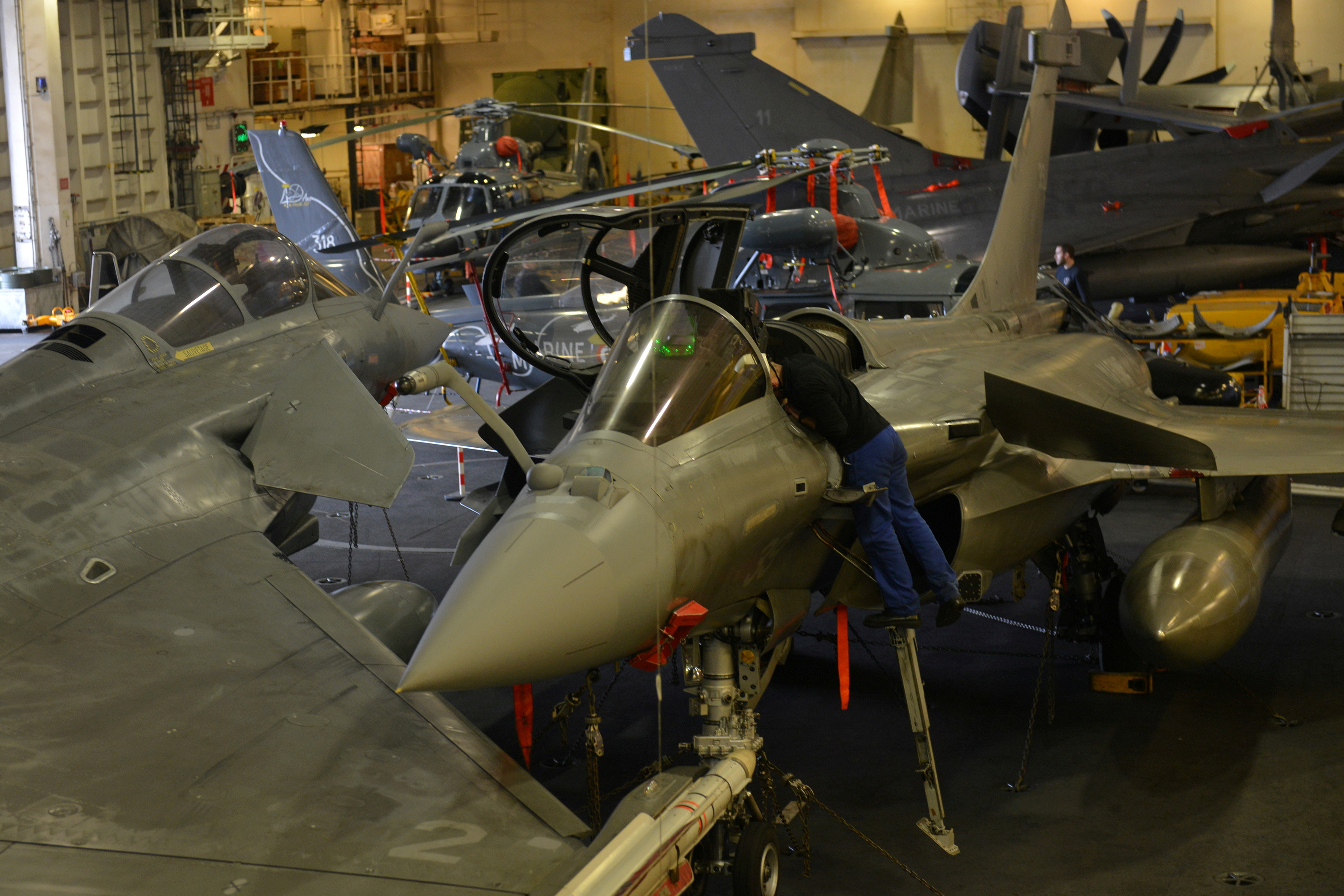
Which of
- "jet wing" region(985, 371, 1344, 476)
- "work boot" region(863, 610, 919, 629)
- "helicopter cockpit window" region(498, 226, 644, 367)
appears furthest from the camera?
"helicopter cockpit window" region(498, 226, 644, 367)

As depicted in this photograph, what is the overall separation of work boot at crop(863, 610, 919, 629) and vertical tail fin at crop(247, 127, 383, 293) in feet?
33.7

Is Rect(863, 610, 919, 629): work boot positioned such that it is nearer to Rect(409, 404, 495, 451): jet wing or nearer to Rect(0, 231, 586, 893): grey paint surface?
Rect(0, 231, 586, 893): grey paint surface

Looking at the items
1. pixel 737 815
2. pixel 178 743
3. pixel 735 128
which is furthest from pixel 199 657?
pixel 735 128

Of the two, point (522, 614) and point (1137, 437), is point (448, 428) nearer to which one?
point (1137, 437)

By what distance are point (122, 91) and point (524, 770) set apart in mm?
19565

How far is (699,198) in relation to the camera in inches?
231

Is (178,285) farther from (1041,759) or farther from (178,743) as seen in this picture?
(1041,759)

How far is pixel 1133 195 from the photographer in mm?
16859

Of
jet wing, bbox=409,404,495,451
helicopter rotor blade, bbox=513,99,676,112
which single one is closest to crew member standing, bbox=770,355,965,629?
helicopter rotor blade, bbox=513,99,676,112

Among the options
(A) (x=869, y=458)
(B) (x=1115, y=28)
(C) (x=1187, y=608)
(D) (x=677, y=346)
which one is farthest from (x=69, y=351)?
(B) (x=1115, y=28)

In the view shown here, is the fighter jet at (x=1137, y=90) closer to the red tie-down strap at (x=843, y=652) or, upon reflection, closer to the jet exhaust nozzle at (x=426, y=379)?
the red tie-down strap at (x=843, y=652)

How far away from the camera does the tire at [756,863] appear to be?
155 inches

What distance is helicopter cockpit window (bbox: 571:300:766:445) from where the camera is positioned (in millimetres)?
4227

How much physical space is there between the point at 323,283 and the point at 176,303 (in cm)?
95
